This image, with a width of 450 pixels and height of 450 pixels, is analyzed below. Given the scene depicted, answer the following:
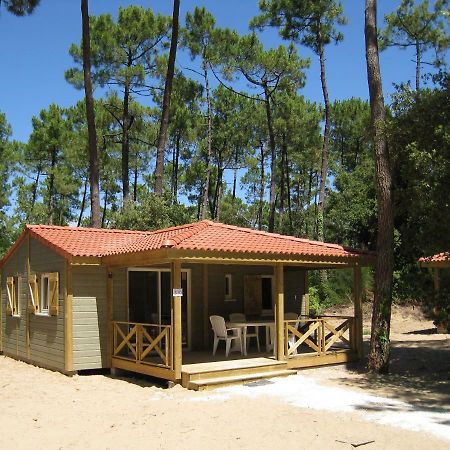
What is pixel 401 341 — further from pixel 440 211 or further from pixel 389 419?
pixel 389 419

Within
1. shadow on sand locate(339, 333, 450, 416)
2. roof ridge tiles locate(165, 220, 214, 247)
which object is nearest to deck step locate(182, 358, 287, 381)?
shadow on sand locate(339, 333, 450, 416)

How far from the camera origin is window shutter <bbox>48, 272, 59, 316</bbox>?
40.4ft

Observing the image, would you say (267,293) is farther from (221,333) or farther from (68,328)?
(68,328)

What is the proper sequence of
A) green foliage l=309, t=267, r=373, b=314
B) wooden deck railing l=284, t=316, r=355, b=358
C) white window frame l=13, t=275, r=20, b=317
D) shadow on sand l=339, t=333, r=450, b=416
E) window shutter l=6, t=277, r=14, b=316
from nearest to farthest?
shadow on sand l=339, t=333, r=450, b=416 → wooden deck railing l=284, t=316, r=355, b=358 → white window frame l=13, t=275, r=20, b=317 → window shutter l=6, t=277, r=14, b=316 → green foliage l=309, t=267, r=373, b=314

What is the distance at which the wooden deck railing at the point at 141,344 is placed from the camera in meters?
10.5

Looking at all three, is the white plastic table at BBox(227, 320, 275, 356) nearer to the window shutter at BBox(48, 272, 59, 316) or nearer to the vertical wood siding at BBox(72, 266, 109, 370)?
the vertical wood siding at BBox(72, 266, 109, 370)

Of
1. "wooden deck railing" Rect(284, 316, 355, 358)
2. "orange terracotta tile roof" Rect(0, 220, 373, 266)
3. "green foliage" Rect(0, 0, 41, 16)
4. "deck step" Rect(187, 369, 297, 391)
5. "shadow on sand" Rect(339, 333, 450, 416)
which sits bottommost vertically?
"shadow on sand" Rect(339, 333, 450, 416)

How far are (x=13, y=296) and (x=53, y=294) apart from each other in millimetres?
3022

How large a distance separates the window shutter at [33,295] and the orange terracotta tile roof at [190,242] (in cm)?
99

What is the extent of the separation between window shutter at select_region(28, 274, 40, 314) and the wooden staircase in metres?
4.28

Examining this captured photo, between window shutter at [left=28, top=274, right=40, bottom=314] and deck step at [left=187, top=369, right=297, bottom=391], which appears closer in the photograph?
deck step at [left=187, top=369, right=297, bottom=391]

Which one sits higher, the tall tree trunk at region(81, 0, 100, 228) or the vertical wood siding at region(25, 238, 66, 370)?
the tall tree trunk at region(81, 0, 100, 228)

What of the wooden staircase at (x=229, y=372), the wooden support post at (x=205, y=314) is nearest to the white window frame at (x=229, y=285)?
the wooden support post at (x=205, y=314)

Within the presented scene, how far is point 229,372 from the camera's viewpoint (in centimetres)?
1048
